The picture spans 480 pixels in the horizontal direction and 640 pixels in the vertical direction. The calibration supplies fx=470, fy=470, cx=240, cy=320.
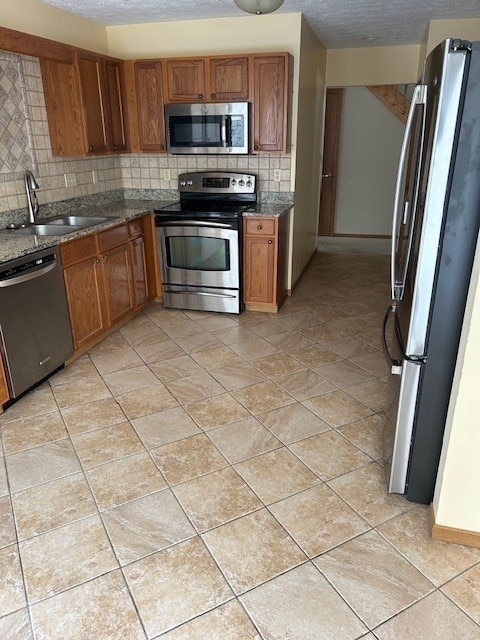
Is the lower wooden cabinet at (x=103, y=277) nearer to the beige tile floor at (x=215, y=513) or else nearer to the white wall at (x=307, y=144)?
the beige tile floor at (x=215, y=513)

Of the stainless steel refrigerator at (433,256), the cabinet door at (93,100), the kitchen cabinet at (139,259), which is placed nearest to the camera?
the stainless steel refrigerator at (433,256)

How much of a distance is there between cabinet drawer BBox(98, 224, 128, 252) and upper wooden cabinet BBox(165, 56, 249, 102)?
1299mm

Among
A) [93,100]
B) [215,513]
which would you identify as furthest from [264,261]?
[215,513]

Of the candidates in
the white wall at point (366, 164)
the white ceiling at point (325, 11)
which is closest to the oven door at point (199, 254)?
the white ceiling at point (325, 11)

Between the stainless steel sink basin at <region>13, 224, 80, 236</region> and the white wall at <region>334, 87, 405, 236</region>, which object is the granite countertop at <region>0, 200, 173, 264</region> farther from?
the white wall at <region>334, 87, 405, 236</region>

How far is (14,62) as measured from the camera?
132 inches

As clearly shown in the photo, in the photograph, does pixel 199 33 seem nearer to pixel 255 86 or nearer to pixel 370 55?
pixel 255 86

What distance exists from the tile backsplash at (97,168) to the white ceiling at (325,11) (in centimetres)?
82

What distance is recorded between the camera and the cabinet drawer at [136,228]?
401 centimetres

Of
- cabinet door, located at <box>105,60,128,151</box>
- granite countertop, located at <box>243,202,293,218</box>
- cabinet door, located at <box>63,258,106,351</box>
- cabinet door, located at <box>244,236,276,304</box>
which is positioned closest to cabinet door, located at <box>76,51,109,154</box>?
cabinet door, located at <box>105,60,128,151</box>

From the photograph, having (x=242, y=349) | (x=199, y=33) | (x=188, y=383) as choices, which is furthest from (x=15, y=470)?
(x=199, y=33)

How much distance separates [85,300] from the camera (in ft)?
11.4

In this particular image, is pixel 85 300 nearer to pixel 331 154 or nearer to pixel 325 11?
pixel 325 11

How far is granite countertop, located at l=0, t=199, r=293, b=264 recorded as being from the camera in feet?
9.23
